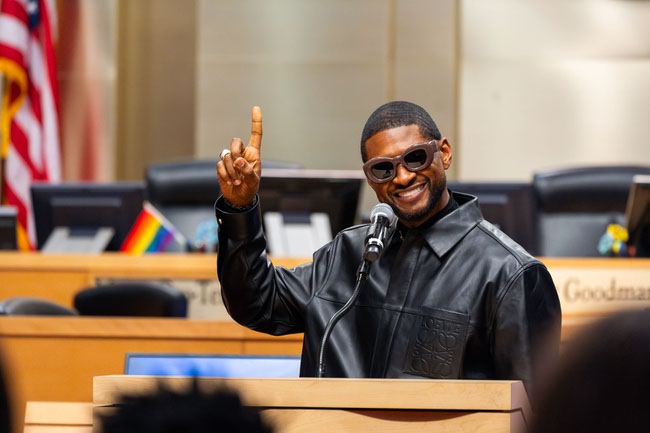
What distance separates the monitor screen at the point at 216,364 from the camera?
2947 millimetres

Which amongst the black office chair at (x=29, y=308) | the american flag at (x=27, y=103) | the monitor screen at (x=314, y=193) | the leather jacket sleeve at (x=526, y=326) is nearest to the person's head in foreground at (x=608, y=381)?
the leather jacket sleeve at (x=526, y=326)

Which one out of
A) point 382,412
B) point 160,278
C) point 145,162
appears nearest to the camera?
point 382,412

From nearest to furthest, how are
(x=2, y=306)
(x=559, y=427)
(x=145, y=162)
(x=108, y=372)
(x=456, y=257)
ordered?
(x=559, y=427), (x=456, y=257), (x=108, y=372), (x=2, y=306), (x=145, y=162)

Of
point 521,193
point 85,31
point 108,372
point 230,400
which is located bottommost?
point 108,372

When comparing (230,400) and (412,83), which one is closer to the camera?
(230,400)

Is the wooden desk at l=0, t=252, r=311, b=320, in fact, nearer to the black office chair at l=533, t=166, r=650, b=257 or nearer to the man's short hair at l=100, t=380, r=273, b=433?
the black office chair at l=533, t=166, r=650, b=257

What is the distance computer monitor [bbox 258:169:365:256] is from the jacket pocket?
2837 mm

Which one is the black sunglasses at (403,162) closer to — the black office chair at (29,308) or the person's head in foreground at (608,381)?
the person's head in foreground at (608,381)

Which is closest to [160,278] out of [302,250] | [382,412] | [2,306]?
[302,250]

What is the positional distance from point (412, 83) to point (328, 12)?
773mm

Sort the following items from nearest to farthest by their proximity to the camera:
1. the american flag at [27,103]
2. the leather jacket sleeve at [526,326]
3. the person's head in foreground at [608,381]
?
1. the person's head in foreground at [608,381]
2. the leather jacket sleeve at [526,326]
3. the american flag at [27,103]

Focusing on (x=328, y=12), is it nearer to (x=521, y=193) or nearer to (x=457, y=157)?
(x=457, y=157)

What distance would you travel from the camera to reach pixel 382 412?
1.49 metres

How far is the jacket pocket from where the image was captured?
2061mm
